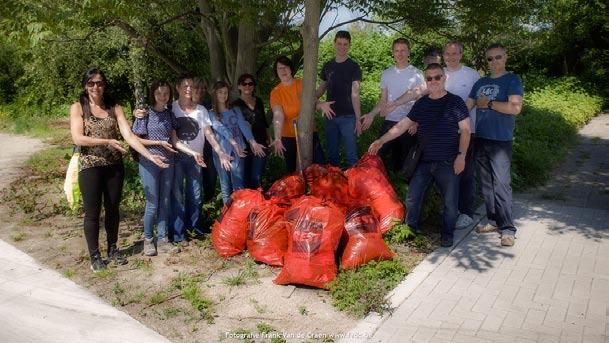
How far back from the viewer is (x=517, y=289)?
4219 mm

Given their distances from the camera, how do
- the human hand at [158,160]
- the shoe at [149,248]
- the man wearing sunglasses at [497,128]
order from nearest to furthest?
the human hand at [158,160]
the man wearing sunglasses at [497,128]
the shoe at [149,248]

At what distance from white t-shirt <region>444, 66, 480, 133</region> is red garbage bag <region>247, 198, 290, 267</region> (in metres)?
2.17

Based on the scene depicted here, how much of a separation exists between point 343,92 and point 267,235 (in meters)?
1.94

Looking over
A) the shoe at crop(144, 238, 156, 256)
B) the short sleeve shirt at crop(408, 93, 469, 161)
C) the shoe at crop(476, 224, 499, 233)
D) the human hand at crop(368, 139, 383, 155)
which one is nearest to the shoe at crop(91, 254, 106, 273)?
the shoe at crop(144, 238, 156, 256)

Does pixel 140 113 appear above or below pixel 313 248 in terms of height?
above

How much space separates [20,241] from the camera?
18.4 ft

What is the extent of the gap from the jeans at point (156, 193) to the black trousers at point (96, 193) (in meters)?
0.22

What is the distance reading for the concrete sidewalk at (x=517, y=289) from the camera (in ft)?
11.8

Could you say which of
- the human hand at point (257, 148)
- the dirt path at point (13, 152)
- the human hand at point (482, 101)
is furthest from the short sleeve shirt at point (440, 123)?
the dirt path at point (13, 152)

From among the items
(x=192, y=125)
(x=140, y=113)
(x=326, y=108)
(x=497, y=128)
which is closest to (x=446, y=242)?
(x=497, y=128)

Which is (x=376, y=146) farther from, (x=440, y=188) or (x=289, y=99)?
(x=289, y=99)

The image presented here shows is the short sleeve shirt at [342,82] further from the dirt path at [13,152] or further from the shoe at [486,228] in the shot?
the dirt path at [13,152]

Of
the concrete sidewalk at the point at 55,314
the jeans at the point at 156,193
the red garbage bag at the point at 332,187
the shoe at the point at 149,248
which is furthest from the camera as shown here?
the red garbage bag at the point at 332,187

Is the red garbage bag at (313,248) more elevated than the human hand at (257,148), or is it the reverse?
the human hand at (257,148)
